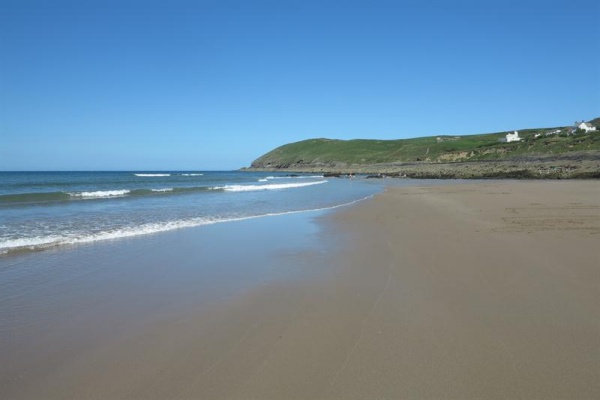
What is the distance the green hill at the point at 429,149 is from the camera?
6031cm

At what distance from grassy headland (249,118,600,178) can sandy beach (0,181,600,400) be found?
1396 inches

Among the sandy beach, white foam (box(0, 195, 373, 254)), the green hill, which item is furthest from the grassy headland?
the sandy beach

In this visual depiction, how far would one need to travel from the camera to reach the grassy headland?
147ft

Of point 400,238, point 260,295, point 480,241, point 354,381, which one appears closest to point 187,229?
point 400,238

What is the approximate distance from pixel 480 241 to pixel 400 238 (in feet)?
6.30

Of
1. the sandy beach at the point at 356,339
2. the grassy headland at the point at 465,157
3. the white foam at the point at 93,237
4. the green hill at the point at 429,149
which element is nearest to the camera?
the sandy beach at the point at 356,339

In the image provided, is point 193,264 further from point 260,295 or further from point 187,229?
point 187,229

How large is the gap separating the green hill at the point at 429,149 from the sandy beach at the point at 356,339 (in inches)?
2080

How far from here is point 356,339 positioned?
13.9 feet

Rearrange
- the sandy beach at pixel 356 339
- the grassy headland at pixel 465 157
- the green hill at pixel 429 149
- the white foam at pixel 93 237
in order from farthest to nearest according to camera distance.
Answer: the green hill at pixel 429 149
the grassy headland at pixel 465 157
the white foam at pixel 93 237
the sandy beach at pixel 356 339

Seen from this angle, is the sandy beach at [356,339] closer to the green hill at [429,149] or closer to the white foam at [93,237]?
the white foam at [93,237]

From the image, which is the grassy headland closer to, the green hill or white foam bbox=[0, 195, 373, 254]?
the green hill

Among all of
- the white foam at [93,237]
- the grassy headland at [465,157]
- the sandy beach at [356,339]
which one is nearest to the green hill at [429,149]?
the grassy headland at [465,157]

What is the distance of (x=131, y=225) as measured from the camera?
13.8 metres
